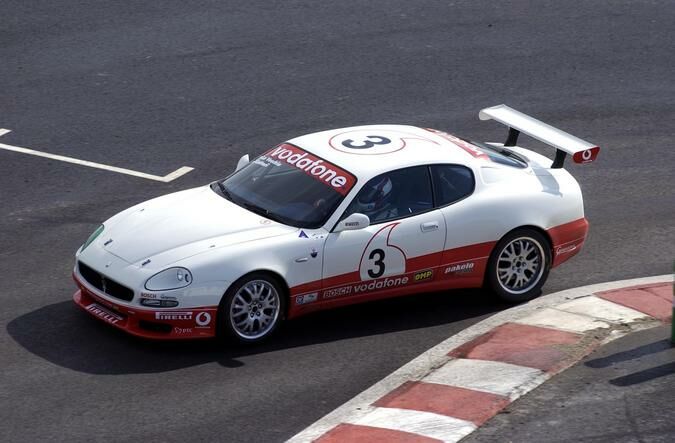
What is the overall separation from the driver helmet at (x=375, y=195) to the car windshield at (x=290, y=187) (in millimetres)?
136

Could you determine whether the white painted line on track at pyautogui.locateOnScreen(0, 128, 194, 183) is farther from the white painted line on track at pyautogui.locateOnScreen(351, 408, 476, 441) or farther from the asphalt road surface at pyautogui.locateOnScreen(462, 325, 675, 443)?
the asphalt road surface at pyautogui.locateOnScreen(462, 325, 675, 443)

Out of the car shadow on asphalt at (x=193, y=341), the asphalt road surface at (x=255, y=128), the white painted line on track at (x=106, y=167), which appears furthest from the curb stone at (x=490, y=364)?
the white painted line on track at (x=106, y=167)

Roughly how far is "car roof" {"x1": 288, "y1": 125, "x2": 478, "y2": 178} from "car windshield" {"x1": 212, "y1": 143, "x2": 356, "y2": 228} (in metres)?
0.14

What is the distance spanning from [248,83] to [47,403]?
26.9 feet

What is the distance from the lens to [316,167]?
426 inches

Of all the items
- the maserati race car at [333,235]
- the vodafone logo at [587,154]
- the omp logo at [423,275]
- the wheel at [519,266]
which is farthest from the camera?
the vodafone logo at [587,154]

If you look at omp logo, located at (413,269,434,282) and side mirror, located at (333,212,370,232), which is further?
omp logo, located at (413,269,434,282)

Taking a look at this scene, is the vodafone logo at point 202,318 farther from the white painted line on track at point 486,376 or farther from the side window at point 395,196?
the white painted line on track at point 486,376

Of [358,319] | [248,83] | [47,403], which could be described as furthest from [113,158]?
[47,403]

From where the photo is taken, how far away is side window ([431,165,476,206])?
10.9m

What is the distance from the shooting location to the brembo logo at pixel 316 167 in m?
10.5

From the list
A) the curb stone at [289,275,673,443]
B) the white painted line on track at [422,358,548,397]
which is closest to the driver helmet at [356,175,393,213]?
the curb stone at [289,275,673,443]

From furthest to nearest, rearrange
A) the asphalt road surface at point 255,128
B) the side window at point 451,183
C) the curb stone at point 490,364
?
the side window at point 451,183, the asphalt road surface at point 255,128, the curb stone at point 490,364

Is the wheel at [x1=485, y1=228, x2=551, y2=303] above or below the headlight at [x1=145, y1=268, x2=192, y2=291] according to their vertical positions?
below
